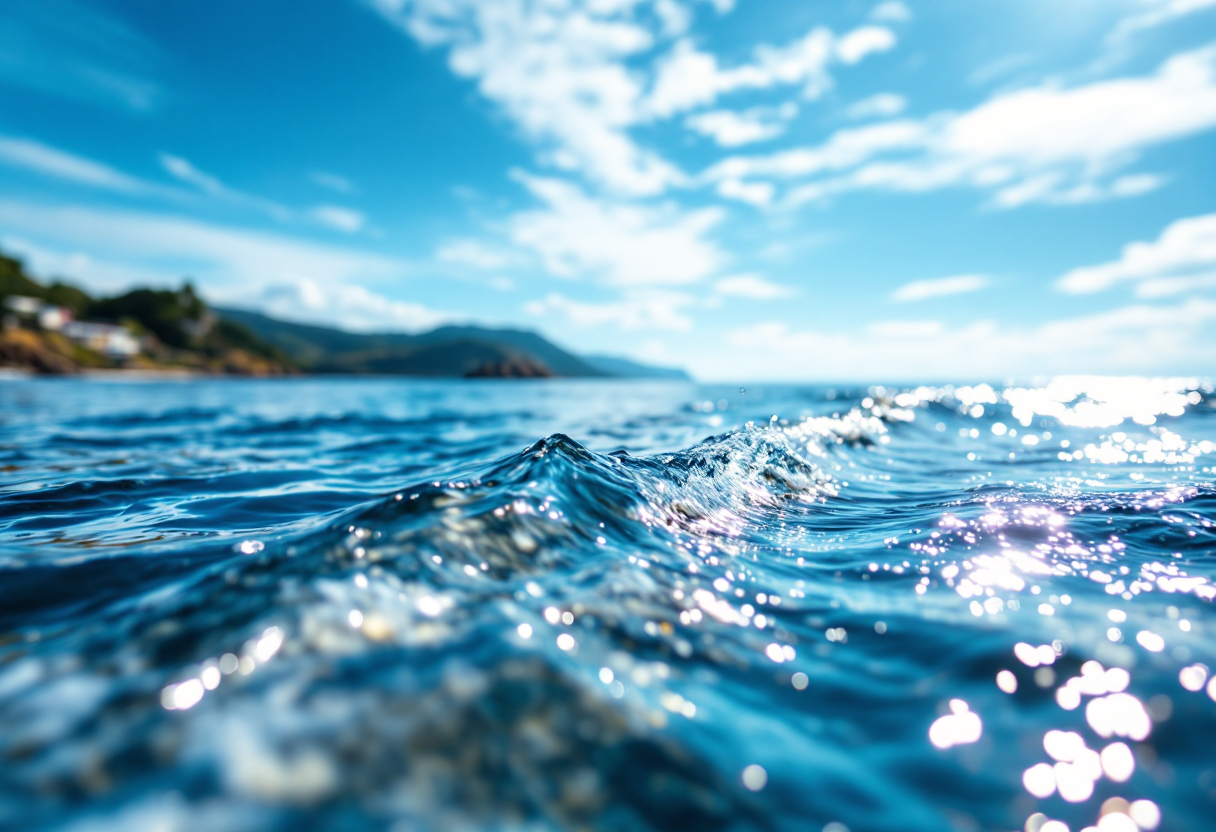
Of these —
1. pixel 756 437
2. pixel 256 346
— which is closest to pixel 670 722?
pixel 756 437

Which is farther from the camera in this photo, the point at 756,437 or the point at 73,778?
the point at 756,437

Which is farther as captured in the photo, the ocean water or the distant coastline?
the distant coastline

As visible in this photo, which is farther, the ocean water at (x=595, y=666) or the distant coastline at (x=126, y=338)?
the distant coastline at (x=126, y=338)

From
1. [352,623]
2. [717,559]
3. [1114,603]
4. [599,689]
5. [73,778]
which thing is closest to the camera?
[73,778]

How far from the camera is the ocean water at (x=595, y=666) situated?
1.91 metres

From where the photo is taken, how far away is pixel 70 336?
91.2m

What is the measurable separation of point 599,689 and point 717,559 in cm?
223

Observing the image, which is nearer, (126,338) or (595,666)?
(595,666)

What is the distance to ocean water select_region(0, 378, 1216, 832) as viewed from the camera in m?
1.91

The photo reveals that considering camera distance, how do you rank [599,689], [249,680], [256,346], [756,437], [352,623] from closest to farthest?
[249,680] < [599,689] < [352,623] < [756,437] < [256,346]

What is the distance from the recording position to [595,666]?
2652mm

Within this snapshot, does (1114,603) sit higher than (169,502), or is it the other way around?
(1114,603)

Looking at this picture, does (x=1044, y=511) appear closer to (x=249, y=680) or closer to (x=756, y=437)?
(x=756, y=437)

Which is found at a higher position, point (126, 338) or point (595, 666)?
point (126, 338)
